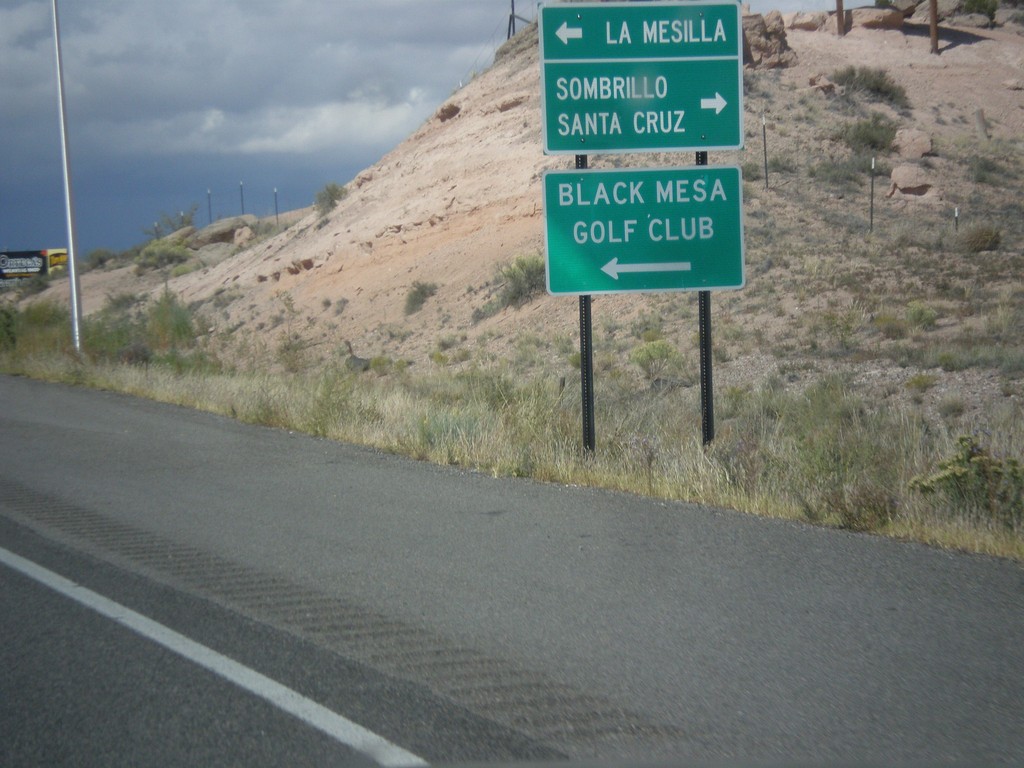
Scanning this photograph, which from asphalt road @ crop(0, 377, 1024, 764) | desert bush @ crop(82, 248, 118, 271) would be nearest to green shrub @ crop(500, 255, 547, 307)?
asphalt road @ crop(0, 377, 1024, 764)

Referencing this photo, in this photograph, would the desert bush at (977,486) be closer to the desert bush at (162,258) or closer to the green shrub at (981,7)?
the green shrub at (981,7)

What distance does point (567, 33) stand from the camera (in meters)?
10.9

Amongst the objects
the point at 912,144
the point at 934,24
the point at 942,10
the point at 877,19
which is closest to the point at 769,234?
the point at 912,144

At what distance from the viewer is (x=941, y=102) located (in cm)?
4653

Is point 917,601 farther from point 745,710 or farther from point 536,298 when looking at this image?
point 536,298

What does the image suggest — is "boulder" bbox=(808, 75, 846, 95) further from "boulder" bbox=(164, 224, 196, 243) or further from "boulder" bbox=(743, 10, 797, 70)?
"boulder" bbox=(164, 224, 196, 243)

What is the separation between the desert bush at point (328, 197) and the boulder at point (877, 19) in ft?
95.6

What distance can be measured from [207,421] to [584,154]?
6833mm

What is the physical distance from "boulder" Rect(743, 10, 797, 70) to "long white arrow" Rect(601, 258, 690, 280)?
118 feet

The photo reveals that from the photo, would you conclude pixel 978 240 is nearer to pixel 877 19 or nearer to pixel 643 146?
pixel 643 146

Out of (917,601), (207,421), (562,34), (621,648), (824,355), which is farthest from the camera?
(824,355)

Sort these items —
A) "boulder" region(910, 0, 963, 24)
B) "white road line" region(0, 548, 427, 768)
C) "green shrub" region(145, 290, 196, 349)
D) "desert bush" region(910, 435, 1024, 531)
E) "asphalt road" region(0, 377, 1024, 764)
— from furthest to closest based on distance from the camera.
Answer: "boulder" region(910, 0, 963, 24) → "green shrub" region(145, 290, 196, 349) → "desert bush" region(910, 435, 1024, 531) → "asphalt road" region(0, 377, 1024, 764) → "white road line" region(0, 548, 427, 768)

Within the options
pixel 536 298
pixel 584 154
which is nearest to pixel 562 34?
pixel 584 154

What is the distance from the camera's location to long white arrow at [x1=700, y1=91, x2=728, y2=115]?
11047mm
